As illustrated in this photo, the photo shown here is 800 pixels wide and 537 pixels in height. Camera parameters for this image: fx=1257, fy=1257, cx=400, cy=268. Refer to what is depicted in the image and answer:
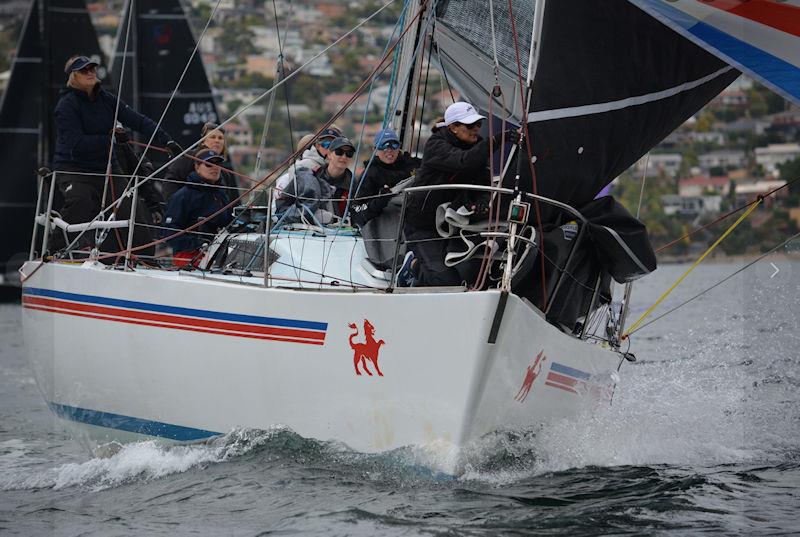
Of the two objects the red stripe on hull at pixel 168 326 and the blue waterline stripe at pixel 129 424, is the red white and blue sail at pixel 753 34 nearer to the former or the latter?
the red stripe on hull at pixel 168 326

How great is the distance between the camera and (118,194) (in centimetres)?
853

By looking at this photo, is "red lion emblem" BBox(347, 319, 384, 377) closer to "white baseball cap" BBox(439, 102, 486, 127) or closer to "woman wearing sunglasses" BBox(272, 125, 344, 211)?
"white baseball cap" BBox(439, 102, 486, 127)

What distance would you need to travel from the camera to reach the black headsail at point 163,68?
2302 cm

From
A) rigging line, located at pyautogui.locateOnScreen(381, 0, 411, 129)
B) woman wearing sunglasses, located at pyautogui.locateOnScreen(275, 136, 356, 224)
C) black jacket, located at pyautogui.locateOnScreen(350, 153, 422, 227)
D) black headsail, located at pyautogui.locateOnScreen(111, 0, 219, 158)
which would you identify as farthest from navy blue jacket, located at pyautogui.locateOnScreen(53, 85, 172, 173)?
black headsail, located at pyautogui.locateOnScreen(111, 0, 219, 158)

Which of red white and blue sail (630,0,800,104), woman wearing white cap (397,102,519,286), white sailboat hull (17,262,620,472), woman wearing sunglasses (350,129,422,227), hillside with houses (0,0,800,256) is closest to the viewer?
white sailboat hull (17,262,620,472)

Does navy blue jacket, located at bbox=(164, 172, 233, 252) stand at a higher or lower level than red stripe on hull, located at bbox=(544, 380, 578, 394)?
higher

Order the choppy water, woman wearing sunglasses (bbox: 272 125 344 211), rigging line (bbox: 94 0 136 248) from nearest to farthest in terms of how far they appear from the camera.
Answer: the choppy water, rigging line (bbox: 94 0 136 248), woman wearing sunglasses (bbox: 272 125 344 211)

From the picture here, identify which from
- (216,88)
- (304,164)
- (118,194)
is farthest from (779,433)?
(216,88)

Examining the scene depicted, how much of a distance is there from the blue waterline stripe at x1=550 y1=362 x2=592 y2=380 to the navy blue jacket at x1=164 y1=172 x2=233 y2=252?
8.10 ft

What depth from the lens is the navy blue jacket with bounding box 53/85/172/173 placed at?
26.6 feet

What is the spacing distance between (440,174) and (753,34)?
1.79 metres

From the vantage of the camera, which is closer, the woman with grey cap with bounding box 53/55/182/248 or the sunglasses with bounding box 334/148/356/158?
the sunglasses with bounding box 334/148/356/158

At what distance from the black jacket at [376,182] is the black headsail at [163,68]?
52.2ft

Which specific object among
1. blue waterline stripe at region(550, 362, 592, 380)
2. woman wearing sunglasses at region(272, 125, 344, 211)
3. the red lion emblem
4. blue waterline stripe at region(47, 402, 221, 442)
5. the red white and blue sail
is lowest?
blue waterline stripe at region(47, 402, 221, 442)
